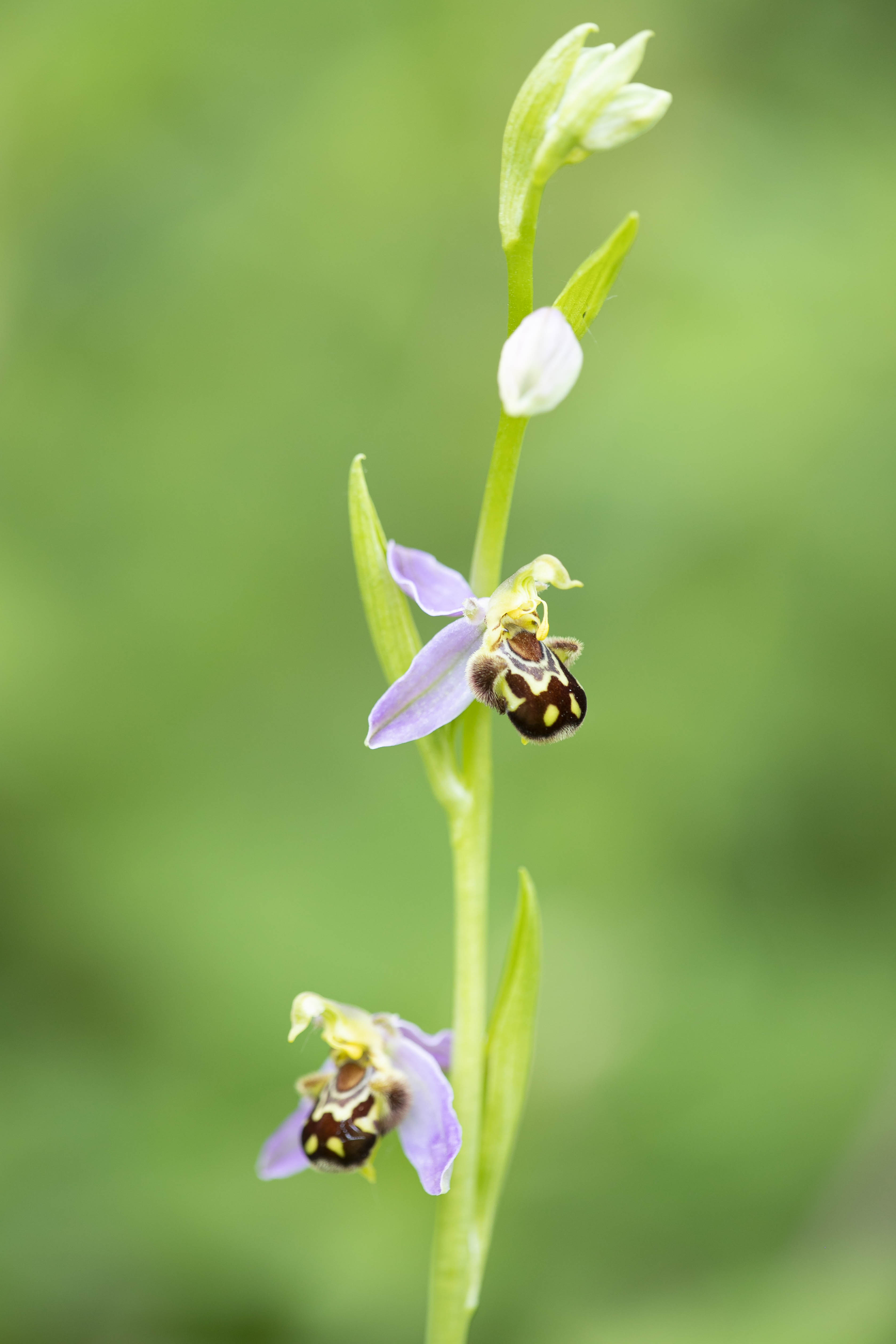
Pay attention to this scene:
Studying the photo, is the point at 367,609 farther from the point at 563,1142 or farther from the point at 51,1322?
the point at 51,1322

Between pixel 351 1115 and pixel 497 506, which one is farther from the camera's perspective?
pixel 351 1115

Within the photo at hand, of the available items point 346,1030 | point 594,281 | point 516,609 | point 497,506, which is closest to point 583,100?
point 594,281

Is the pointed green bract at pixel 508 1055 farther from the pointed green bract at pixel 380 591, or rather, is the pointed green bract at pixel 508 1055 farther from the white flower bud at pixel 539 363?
the white flower bud at pixel 539 363

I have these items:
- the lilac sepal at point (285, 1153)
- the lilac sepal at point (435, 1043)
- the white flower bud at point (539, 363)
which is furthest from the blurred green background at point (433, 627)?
the white flower bud at point (539, 363)

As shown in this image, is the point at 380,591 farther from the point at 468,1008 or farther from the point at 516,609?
the point at 468,1008

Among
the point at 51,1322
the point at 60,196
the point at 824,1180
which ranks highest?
the point at 60,196

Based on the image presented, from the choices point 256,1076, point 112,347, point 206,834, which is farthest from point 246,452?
point 256,1076
